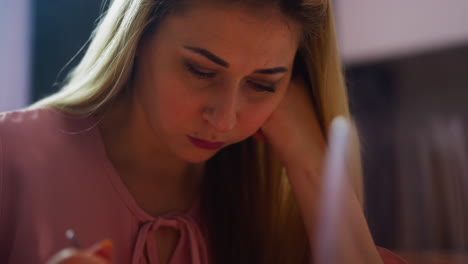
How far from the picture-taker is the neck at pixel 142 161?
751 millimetres

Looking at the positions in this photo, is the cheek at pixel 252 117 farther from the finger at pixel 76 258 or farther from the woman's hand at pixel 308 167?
the finger at pixel 76 258

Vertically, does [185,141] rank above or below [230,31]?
below

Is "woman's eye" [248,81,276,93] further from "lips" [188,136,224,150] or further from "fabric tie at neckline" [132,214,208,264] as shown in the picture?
"fabric tie at neckline" [132,214,208,264]

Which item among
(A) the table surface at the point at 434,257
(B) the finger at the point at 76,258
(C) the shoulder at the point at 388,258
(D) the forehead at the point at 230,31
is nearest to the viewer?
(B) the finger at the point at 76,258

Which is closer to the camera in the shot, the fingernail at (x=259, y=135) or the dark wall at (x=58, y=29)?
the fingernail at (x=259, y=135)

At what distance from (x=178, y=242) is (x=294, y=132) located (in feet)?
0.77

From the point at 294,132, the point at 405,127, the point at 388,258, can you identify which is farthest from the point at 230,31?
the point at 405,127

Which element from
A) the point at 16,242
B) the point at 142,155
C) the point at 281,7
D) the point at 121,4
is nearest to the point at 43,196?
the point at 16,242

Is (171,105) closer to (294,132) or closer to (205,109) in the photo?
(205,109)

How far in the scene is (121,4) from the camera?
2.36 ft

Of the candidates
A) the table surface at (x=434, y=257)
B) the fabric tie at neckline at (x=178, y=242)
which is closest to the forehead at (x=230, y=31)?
the fabric tie at neckline at (x=178, y=242)

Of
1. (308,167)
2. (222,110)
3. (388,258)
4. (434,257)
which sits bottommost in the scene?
(434,257)

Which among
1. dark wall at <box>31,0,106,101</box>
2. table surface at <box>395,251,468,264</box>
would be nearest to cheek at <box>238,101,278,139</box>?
table surface at <box>395,251,468,264</box>

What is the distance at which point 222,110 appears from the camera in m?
0.63
